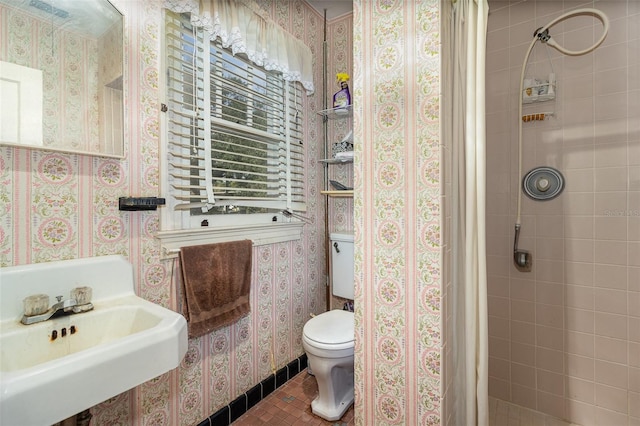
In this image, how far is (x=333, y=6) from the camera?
2145 mm

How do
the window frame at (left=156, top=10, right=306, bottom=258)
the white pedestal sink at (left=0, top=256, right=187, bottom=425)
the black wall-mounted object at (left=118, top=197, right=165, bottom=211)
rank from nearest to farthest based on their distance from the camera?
the white pedestal sink at (left=0, top=256, right=187, bottom=425), the black wall-mounted object at (left=118, top=197, right=165, bottom=211), the window frame at (left=156, top=10, right=306, bottom=258)

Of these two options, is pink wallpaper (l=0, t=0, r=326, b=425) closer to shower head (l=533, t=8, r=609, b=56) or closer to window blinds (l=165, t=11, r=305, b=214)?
window blinds (l=165, t=11, r=305, b=214)

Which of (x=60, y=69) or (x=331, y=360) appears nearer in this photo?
(x=60, y=69)

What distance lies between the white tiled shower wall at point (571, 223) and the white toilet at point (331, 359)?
3.10 feet

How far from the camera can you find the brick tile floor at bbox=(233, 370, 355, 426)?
5.19ft

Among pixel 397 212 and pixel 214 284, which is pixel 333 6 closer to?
pixel 397 212

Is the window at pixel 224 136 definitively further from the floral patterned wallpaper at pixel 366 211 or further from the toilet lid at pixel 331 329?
the toilet lid at pixel 331 329

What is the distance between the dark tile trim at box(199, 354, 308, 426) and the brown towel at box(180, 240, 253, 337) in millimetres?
485

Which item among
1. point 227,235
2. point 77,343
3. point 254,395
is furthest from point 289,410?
point 77,343

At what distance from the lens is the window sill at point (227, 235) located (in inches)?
52.1

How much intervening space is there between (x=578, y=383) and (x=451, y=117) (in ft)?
5.42

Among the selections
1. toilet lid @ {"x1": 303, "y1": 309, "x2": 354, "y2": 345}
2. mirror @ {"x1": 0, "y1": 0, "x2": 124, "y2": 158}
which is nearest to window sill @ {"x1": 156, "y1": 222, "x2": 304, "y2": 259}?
mirror @ {"x1": 0, "y1": 0, "x2": 124, "y2": 158}

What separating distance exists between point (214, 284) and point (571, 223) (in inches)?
76.6

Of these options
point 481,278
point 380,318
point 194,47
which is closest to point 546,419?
point 481,278
